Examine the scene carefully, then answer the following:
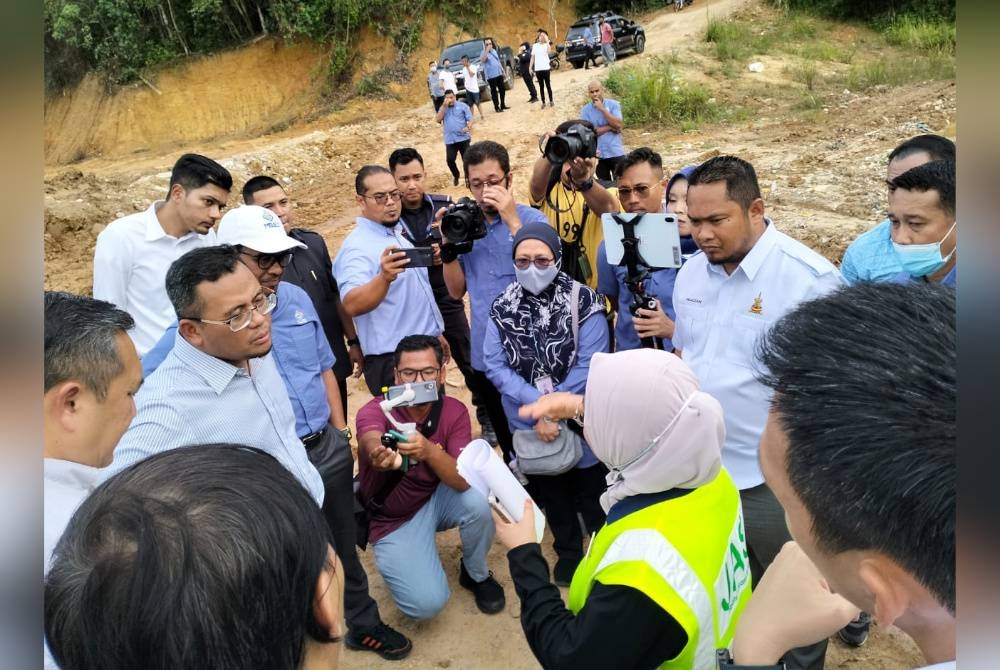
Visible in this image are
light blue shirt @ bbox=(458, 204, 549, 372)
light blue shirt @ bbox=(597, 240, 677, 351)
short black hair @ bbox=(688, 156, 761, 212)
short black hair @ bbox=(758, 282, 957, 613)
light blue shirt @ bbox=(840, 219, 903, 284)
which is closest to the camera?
short black hair @ bbox=(758, 282, 957, 613)

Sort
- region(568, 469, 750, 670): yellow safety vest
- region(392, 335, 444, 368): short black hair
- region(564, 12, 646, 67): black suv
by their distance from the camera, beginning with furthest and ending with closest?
1. region(564, 12, 646, 67): black suv
2. region(392, 335, 444, 368): short black hair
3. region(568, 469, 750, 670): yellow safety vest

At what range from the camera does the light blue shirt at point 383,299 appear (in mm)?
3689

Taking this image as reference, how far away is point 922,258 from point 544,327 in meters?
1.57

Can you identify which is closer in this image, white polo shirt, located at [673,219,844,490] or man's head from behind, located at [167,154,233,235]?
white polo shirt, located at [673,219,844,490]

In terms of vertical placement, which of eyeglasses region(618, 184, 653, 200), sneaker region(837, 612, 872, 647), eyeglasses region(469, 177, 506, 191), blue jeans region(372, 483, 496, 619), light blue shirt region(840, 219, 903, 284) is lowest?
sneaker region(837, 612, 872, 647)

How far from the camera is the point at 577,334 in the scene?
3.26 metres

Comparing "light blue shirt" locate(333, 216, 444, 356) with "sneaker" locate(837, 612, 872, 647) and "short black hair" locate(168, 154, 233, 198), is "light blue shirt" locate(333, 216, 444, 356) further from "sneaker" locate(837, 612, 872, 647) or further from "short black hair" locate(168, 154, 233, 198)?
"sneaker" locate(837, 612, 872, 647)

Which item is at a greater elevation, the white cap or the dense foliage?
the dense foliage

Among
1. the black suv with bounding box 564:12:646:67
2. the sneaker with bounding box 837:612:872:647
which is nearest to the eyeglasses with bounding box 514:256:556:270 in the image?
the sneaker with bounding box 837:612:872:647

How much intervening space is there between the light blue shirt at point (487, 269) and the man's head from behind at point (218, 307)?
155 cm

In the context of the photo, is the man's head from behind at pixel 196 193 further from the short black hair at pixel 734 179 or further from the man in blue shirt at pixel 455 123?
the man in blue shirt at pixel 455 123

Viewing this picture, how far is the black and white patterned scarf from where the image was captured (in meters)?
3.25

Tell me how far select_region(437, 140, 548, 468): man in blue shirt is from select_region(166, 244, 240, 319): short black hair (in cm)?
147

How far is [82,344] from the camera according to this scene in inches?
63.7
